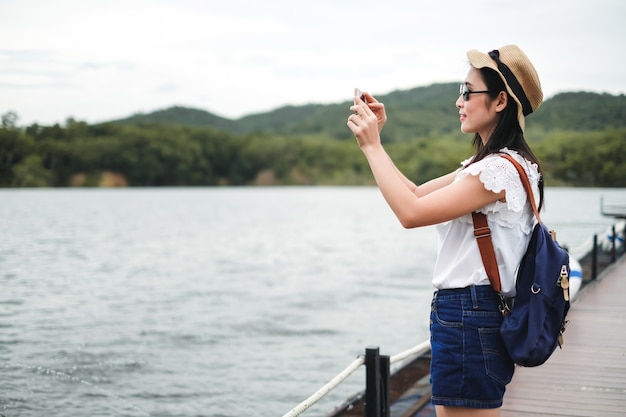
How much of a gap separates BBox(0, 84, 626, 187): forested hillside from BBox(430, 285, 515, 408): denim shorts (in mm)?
75852

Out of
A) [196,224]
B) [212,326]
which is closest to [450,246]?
[212,326]

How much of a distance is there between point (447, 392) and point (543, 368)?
15.4 feet

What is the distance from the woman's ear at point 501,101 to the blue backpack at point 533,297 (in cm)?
19

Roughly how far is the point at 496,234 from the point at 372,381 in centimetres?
246

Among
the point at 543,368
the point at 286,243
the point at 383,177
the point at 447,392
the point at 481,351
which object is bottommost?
the point at 286,243

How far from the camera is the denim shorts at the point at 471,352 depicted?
202 centimetres

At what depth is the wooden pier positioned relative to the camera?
5.17 metres

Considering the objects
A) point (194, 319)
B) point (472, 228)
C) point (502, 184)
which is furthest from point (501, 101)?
point (194, 319)

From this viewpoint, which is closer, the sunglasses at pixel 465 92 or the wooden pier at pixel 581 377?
the sunglasses at pixel 465 92

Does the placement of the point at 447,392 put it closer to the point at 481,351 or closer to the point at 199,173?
the point at 481,351

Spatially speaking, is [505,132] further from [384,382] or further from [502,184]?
[384,382]

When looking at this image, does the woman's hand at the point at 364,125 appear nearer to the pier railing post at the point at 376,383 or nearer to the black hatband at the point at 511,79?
the black hatband at the point at 511,79

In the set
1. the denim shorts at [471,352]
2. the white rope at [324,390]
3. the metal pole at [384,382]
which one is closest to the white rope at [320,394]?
the white rope at [324,390]

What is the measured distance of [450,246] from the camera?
2100 millimetres
